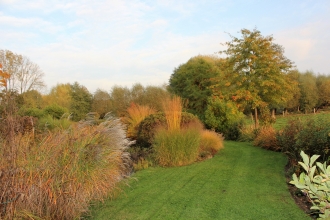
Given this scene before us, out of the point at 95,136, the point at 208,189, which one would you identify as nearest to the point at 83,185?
the point at 95,136

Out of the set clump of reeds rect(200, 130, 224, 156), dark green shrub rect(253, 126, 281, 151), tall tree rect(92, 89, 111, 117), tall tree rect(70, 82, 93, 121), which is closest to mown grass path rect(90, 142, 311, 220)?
clump of reeds rect(200, 130, 224, 156)

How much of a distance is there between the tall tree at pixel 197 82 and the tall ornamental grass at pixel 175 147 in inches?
633

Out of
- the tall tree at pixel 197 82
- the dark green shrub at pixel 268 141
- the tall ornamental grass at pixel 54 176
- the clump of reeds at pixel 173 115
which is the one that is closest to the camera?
the tall ornamental grass at pixel 54 176

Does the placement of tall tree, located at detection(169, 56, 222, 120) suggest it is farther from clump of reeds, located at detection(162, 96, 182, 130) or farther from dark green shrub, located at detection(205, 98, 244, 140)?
clump of reeds, located at detection(162, 96, 182, 130)

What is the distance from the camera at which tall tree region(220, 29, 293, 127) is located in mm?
15172

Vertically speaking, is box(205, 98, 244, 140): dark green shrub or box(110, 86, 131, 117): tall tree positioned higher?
box(110, 86, 131, 117): tall tree

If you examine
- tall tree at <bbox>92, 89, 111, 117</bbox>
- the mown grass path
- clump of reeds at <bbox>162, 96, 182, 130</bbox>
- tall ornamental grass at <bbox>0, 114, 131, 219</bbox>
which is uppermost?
tall tree at <bbox>92, 89, 111, 117</bbox>

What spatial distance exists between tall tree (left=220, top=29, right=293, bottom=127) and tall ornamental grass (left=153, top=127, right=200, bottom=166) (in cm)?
756

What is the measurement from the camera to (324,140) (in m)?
5.67

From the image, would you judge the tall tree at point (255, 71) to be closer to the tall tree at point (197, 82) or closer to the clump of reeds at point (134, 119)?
the clump of reeds at point (134, 119)

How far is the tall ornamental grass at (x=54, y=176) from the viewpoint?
3.62 meters

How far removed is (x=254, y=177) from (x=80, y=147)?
4.07 meters

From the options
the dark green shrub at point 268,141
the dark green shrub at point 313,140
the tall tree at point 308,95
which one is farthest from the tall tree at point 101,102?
the tall tree at point 308,95

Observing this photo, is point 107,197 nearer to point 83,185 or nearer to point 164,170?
point 83,185
